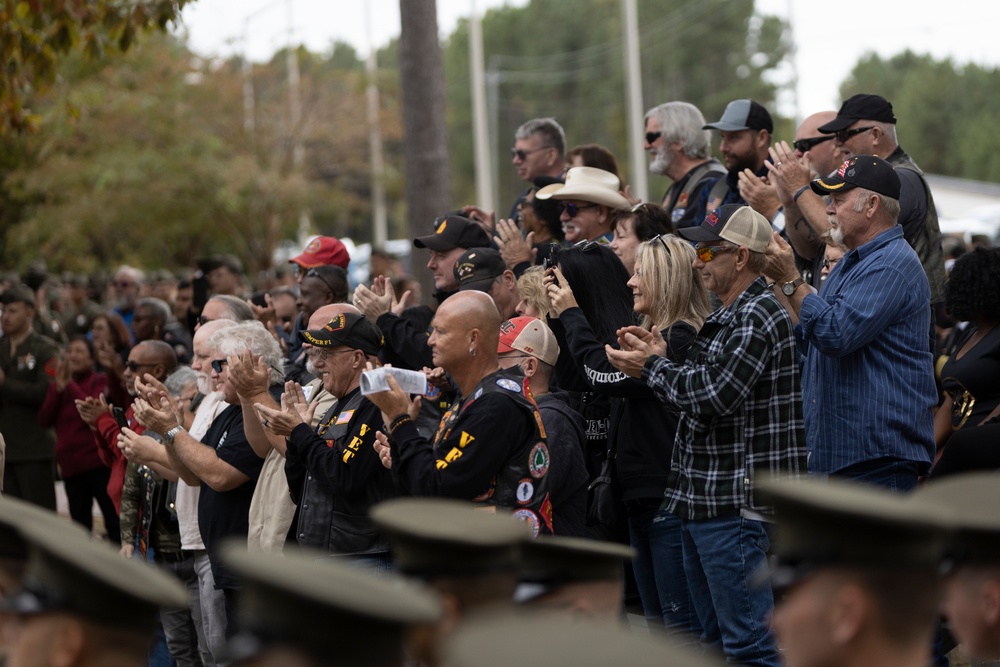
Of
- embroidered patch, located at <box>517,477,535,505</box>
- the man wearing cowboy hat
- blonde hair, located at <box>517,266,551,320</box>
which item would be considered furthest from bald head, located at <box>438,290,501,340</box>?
the man wearing cowboy hat

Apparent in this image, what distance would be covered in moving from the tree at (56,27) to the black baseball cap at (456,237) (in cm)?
399

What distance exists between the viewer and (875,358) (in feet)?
18.5

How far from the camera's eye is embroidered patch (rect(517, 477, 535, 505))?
17.0ft

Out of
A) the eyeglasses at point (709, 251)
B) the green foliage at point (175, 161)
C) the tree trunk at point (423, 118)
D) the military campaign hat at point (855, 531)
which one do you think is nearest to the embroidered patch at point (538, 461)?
the eyeglasses at point (709, 251)

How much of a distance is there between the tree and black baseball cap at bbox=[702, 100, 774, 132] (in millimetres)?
5202

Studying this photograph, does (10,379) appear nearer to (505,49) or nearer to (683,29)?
(683,29)

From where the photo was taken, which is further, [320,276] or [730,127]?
[320,276]

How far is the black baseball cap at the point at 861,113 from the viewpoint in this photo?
6754 mm

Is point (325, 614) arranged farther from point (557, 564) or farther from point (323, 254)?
point (323, 254)

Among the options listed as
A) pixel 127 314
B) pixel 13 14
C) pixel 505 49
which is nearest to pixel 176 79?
pixel 127 314

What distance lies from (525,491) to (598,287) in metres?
1.77

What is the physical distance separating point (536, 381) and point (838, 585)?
3877 mm

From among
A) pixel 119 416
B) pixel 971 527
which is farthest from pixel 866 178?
pixel 119 416

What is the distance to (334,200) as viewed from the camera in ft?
104
